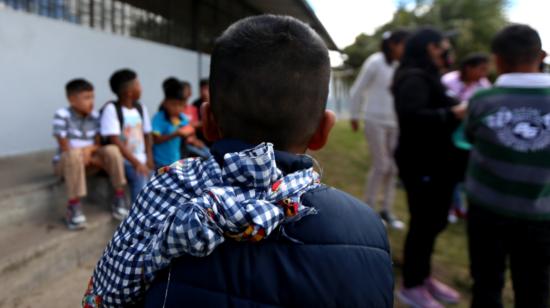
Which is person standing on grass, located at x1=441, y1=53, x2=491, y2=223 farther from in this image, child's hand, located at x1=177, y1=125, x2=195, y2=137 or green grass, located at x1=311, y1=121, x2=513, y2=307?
child's hand, located at x1=177, y1=125, x2=195, y2=137

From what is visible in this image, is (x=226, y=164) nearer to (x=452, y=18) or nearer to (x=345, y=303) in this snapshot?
(x=345, y=303)

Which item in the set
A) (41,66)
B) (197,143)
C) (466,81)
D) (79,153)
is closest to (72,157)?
(79,153)

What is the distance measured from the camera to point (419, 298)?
2613 mm

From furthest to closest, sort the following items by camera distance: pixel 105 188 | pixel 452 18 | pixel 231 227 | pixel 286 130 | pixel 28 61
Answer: pixel 452 18 → pixel 28 61 → pixel 105 188 → pixel 286 130 → pixel 231 227

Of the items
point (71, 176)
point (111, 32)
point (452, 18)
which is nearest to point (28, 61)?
point (111, 32)

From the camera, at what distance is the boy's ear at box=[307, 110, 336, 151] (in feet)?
2.99

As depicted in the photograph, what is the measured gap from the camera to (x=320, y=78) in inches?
33.1

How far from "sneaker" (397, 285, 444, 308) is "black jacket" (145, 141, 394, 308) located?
202cm

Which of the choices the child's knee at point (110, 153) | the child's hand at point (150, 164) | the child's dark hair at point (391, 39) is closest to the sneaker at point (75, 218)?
the child's knee at point (110, 153)

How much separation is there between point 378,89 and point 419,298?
2102mm

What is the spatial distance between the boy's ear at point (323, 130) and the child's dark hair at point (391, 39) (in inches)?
127

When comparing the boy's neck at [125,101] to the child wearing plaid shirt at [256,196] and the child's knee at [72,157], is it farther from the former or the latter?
the child wearing plaid shirt at [256,196]

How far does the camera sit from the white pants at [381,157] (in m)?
→ 3.98

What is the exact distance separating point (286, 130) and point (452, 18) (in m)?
20.3
